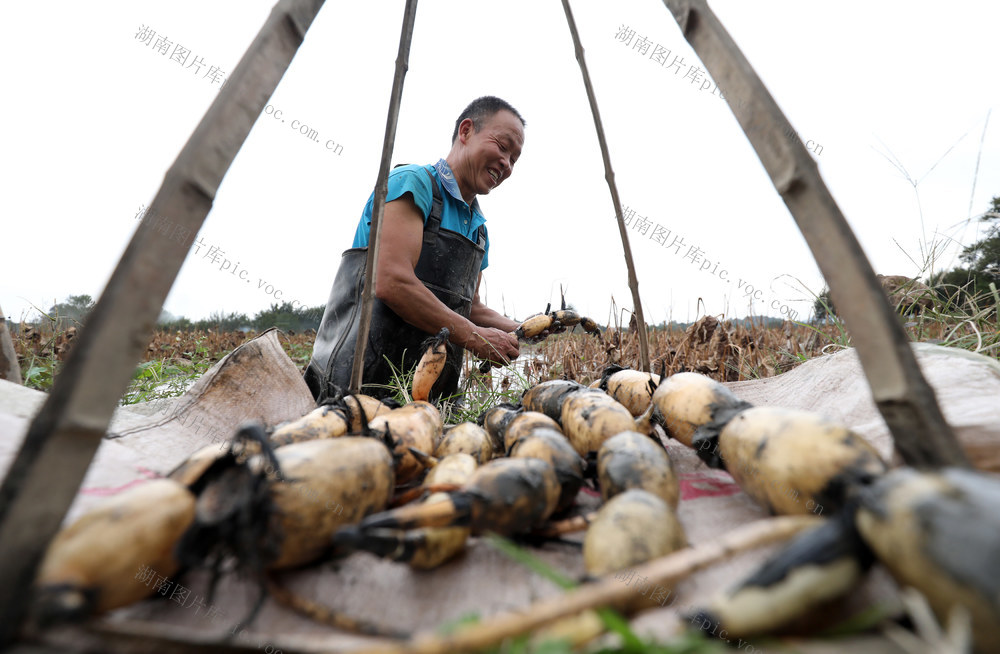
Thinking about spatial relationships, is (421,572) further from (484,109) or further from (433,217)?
(484,109)

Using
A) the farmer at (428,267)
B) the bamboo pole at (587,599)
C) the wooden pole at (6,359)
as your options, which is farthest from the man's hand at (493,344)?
the bamboo pole at (587,599)

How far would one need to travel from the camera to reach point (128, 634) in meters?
0.50

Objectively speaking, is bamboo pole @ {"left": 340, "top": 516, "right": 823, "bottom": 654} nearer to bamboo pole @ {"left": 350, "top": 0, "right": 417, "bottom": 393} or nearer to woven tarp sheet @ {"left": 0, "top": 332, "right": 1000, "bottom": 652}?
woven tarp sheet @ {"left": 0, "top": 332, "right": 1000, "bottom": 652}

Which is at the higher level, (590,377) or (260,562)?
(590,377)

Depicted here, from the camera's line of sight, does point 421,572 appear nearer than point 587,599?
No

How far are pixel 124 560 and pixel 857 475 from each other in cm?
98

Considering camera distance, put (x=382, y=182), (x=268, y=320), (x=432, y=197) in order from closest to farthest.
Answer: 1. (x=382, y=182)
2. (x=432, y=197)
3. (x=268, y=320)

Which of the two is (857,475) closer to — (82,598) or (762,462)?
(762,462)

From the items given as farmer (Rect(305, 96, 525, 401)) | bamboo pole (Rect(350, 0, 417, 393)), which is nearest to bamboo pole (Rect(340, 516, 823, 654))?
bamboo pole (Rect(350, 0, 417, 393))

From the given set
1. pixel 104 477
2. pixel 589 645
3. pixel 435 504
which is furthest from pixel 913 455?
pixel 104 477

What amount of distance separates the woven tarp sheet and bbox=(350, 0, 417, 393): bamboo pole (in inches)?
23.5

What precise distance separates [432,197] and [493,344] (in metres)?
1.10

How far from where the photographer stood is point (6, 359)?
6.23 ft

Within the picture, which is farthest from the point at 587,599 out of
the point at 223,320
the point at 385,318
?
the point at 223,320
